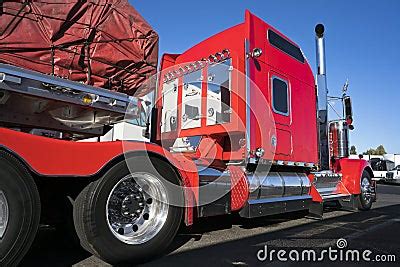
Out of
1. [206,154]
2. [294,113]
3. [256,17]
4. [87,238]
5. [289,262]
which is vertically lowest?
[289,262]

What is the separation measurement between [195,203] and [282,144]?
2.42m

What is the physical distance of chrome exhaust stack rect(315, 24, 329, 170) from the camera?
769cm

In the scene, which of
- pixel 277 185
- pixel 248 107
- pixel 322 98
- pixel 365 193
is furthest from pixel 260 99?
pixel 365 193

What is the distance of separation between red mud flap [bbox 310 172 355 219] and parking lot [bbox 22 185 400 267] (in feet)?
0.91

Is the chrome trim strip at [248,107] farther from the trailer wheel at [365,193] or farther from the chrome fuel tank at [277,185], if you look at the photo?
the trailer wheel at [365,193]

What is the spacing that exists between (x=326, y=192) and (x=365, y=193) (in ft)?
5.73

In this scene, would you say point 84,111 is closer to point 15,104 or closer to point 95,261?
point 15,104

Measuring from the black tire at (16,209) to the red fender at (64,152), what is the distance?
0.09 metres

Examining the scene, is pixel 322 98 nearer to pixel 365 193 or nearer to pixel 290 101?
pixel 290 101

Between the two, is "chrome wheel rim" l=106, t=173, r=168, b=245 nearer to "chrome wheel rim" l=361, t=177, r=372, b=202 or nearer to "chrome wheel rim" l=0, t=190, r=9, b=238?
"chrome wheel rim" l=0, t=190, r=9, b=238

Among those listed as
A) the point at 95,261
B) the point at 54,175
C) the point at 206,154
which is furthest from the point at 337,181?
the point at 54,175

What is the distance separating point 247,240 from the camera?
483cm

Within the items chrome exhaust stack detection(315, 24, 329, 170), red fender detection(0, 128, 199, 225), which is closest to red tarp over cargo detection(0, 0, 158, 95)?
red fender detection(0, 128, 199, 225)

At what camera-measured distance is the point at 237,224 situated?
242 inches
